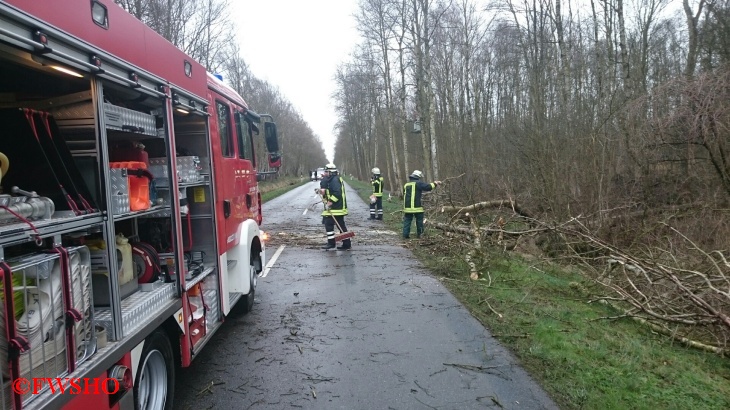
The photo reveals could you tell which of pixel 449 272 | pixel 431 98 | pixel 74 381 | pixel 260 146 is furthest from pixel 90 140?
pixel 260 146

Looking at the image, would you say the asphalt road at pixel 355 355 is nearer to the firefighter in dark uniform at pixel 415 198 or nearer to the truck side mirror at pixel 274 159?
the truck side mirror at pixel 274 159

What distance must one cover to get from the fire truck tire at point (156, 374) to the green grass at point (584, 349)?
301cm

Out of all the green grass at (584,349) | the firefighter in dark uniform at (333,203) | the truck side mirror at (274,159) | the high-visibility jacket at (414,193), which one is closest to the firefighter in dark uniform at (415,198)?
the high-visibility jacket at (414,193)

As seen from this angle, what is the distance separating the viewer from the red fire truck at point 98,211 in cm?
212

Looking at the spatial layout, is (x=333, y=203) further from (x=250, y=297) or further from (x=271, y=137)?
(x=250, y=297)

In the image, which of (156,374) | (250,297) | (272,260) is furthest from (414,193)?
(156,374)

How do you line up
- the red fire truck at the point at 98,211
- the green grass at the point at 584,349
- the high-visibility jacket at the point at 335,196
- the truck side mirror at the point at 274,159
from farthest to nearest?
the high-visibility jacket at the point at 335,196 < the truck side mirror at the point at 274,159 < the green grass at the point at 584,349 < the red fire truck at the point at 98,211

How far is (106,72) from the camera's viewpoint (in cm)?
268

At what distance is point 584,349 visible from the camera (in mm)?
4898

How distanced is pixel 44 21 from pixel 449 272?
7.64 meters

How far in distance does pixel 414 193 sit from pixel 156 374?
9428 mm

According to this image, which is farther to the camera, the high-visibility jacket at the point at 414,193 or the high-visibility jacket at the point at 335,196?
the high-visibility jacket at the point at 414,193

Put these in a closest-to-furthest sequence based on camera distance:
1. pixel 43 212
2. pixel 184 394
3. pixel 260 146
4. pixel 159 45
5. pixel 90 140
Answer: pixel 43 212 → pixel 90 140 → pixel 159 45 → pixel 184 394 → pixel 260 146

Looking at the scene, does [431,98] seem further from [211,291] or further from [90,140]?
[90,140]
